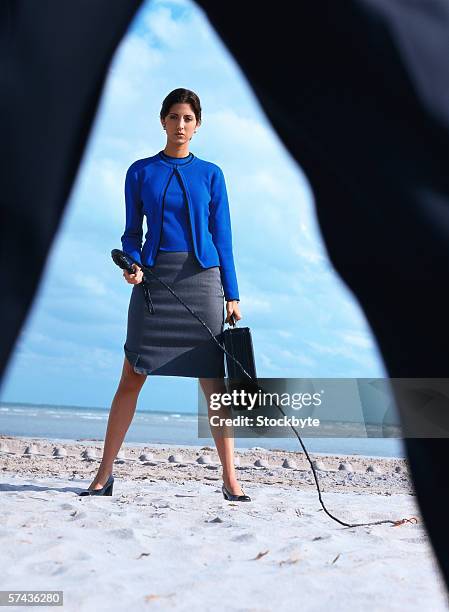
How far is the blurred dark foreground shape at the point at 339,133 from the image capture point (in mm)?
597

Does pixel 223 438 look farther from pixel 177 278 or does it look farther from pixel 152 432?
pixel 152 432

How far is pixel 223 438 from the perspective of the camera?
9.92 feet

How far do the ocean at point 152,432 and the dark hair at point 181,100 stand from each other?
8.97 ft

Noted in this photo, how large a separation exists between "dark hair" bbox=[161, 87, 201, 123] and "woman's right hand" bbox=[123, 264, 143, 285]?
2.17 ft

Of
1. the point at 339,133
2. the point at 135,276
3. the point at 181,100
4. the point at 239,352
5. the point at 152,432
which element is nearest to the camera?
the point at 339,133

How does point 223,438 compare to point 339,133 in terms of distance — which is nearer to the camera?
point 339,133

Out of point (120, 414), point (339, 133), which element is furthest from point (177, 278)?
point (339, 133)

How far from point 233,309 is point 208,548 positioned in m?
1.22

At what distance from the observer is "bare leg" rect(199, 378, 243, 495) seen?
9.92 ft

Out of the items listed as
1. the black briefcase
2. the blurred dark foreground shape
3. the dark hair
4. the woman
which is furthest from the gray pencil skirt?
the blurred dark foreground shape

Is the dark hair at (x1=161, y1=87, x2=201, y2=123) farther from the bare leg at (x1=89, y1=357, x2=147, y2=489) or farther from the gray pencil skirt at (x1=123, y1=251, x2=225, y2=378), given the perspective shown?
the bare leg at (x1=89, y1=357, x2=147, y2=489)

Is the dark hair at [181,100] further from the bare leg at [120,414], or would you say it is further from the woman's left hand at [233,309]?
the bare leg at [120,414]

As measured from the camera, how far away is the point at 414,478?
2.06ft

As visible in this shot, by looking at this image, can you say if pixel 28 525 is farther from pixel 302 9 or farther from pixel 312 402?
pixel 302 9
